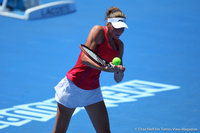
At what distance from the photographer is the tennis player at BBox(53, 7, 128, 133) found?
3918 millimetres

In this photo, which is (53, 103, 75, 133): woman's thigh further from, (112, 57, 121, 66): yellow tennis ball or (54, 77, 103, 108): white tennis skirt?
(112, 57, 121, 66): yellow tennis ball

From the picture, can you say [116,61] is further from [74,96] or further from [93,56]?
[74,96]

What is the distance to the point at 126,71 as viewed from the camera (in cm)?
830

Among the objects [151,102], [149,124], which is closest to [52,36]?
[151,102]

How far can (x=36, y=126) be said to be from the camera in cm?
575

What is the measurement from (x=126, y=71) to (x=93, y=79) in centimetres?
423

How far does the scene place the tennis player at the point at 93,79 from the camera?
12.9ft

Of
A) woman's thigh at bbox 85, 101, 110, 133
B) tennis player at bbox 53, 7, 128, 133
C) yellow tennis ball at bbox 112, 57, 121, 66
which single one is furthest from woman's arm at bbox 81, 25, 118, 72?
woman's thigh at bbox 85, 101, 110, 133

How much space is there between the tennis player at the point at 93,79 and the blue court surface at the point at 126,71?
4.97ft

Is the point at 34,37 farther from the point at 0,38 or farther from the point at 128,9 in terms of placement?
the point at 128,9

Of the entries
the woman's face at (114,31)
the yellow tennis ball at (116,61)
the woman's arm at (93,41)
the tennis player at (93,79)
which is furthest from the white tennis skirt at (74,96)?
the woman's face at (114,31)

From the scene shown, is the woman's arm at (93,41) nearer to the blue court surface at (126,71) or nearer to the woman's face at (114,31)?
the woman's face at (114,31)

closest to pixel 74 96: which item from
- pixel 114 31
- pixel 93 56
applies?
pixel 93 56

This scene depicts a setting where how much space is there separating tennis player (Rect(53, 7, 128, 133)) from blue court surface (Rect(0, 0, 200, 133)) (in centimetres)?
152
